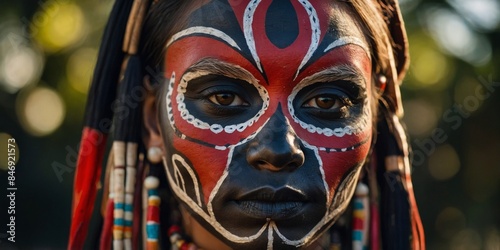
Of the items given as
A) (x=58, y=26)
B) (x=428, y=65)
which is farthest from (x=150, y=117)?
(x=428, y=65)

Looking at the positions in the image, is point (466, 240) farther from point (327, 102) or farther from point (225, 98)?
point (225, 98)

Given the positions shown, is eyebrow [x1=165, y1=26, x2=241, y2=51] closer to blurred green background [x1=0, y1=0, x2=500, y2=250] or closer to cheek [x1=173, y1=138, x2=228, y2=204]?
cheek [x1=173, y1=138, x2=228, y2=204]

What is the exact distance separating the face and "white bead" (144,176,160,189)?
16 cm

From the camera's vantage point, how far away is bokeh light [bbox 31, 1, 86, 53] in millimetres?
9760

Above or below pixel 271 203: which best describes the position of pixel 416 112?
below

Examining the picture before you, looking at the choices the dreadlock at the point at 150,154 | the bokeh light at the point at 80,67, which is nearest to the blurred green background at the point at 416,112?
the bokeh light at the point at 80,67

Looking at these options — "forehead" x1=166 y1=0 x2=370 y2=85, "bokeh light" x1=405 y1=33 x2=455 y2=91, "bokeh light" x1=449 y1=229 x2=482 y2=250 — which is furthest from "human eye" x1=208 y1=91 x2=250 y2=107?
"bokeh light" x1=449 y1=229 x2=482 y2=250

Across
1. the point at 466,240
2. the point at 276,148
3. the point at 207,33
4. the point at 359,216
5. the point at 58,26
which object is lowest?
the point at 466,240

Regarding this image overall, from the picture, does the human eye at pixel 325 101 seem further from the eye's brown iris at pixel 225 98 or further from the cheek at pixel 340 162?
the eye's brown iris at pixel 225 98

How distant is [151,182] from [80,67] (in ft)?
28.1

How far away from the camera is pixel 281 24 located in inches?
124

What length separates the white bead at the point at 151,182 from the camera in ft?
11.2

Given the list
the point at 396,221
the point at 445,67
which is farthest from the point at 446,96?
the point at 396,221

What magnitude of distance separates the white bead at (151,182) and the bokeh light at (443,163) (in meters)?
9.80
